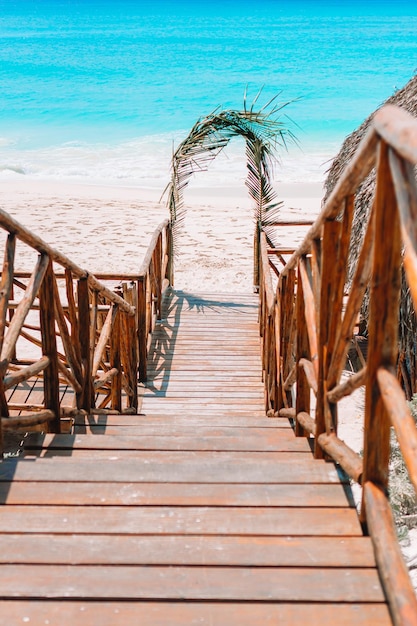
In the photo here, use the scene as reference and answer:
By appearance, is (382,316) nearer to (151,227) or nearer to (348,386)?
(348,386)

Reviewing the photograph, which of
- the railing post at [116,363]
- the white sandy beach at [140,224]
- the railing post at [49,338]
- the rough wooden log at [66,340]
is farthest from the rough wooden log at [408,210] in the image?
the white sandy beach at [140,224]

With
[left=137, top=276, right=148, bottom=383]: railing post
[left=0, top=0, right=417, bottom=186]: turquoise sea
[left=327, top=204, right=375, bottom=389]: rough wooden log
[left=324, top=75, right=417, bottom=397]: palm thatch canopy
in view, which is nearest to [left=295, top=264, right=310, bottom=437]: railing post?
[left=327, top=204, right=375, bottom=389]: rough wooden log

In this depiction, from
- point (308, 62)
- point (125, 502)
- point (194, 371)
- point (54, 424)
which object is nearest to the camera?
point (125, 502)

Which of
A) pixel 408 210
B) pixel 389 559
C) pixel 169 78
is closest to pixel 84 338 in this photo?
pixel 389 559

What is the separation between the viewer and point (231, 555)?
6.87ft

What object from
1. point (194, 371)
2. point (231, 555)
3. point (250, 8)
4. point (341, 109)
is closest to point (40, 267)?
point (231, 555)

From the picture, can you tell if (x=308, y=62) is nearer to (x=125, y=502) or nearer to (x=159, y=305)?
(x=159, y=305)

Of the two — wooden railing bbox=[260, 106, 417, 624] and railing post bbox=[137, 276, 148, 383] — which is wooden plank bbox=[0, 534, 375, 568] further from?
railing post bbox=[137, 276, 148, 383]

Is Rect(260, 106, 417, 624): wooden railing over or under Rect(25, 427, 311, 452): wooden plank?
over

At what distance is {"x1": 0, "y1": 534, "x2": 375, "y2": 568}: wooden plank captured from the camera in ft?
6.75

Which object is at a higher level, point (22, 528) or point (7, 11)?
point (7, 11)

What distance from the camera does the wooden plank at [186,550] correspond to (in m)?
2.06

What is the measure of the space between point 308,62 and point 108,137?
814 inches

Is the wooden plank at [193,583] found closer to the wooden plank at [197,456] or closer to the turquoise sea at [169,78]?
the wooden plank at [197,456]
